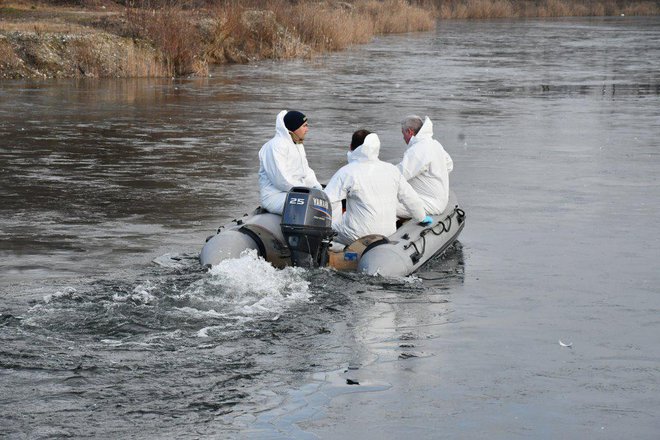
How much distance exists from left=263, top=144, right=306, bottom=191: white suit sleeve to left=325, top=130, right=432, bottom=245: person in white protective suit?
0.37m

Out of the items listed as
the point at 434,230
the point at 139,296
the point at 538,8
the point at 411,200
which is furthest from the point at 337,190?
the point at 538,8

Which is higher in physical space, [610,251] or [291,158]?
[291,158]

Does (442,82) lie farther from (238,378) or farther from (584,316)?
(238,378)

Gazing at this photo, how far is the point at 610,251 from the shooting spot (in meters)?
12.5

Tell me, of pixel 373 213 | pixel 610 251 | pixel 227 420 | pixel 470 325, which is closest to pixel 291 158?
pixel 373 213

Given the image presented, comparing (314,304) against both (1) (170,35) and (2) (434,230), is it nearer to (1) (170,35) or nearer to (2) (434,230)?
(2) (434,230)

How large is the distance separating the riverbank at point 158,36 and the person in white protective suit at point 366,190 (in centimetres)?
2299

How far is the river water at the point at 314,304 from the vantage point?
7.53 metres

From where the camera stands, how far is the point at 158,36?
34.3 metres

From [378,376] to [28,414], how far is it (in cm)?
226

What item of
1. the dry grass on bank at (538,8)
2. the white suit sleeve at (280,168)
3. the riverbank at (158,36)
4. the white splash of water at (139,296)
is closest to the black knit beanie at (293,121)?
the white suit sleeve at (280,168)

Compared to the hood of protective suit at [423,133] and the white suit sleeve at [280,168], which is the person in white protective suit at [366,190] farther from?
the hood of protective suit at [423,133]

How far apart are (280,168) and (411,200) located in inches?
48.2

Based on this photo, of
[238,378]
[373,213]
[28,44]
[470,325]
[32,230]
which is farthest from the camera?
[28,44]
